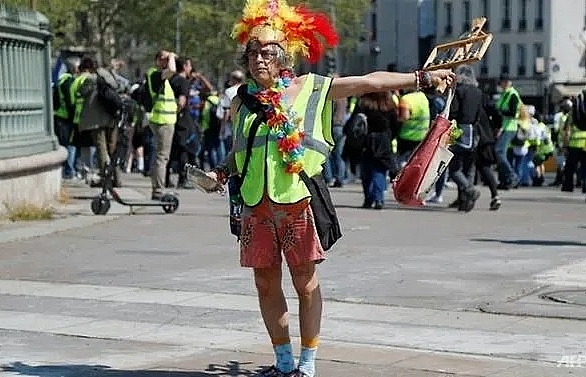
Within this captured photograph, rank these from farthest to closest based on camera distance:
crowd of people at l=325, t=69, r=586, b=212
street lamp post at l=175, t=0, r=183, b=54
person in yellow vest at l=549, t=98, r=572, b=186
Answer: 1. street lamp post at l=175, t=0, r=183, b=54
2. person in yellow vest at l=549, t=98, r=572, b=186
3. crowd of people at l=325, t=69, r=586, b=212

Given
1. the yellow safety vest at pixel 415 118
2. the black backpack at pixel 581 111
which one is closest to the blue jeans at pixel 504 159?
the yellow safety vest at pixel 415 118

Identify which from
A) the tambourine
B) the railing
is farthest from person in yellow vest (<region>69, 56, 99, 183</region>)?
the tambourine

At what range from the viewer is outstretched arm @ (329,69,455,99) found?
7.39 meters

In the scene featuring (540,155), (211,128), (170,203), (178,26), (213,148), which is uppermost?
(178,26)

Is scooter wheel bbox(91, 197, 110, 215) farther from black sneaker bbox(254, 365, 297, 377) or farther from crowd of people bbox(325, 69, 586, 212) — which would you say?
black sneaker bbox(254, 365, 297, 377)

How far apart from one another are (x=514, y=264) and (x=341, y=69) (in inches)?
3579

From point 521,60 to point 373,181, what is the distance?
279 ft

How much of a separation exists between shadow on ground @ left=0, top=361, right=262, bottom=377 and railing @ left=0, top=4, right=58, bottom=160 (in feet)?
25.7

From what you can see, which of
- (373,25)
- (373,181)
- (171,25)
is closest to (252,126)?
(373,181)

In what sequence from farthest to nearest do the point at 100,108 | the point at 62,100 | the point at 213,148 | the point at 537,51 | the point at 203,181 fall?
1. the point at 537,51
2. the point at 213,148
3. the point at 62,100
4. the point at 100,108
5. the point at 203,181

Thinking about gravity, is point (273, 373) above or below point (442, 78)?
below

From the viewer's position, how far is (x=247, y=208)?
7461 millimetres

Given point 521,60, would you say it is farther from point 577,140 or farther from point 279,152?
point 279,152

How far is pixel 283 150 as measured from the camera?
7.33m
